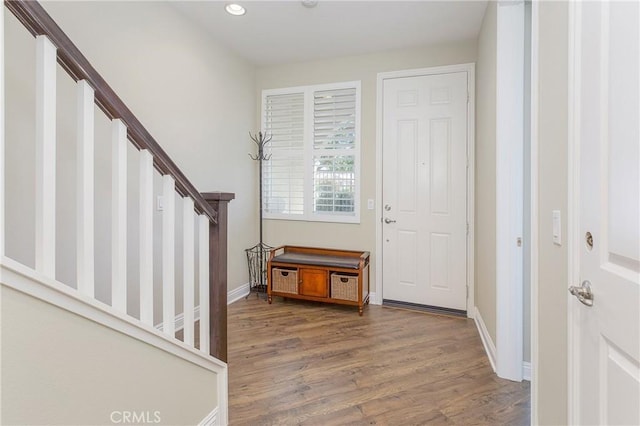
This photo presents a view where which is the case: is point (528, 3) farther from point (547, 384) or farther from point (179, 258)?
point (179, 258)

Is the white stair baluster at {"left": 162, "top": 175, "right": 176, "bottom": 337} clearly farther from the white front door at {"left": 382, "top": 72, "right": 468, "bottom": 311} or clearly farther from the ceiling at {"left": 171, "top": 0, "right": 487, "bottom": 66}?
the white front door at {"left": 382, "top": 72, "right": 468, "bottom": 311}

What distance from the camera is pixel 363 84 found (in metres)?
3.56

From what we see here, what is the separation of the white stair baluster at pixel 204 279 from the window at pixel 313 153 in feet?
7.46

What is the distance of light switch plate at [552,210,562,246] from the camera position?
3.89 feet

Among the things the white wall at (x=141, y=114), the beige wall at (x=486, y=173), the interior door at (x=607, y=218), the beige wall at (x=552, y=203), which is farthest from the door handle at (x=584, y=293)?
the white wall at (x=141, y=114)

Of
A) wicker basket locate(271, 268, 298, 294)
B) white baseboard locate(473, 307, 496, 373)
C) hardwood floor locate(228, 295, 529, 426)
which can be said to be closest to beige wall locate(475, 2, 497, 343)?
white baseboard locate(473, 307, 496, 373)

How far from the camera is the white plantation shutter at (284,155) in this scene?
3.86m

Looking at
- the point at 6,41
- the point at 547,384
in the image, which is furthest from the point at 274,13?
the point at 547,384

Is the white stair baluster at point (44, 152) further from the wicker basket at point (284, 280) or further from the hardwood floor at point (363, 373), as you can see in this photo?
the wicker basket at point (284, 280)

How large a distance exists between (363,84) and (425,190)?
1.33 m

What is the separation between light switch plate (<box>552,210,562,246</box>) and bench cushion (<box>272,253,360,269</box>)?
7.00ft

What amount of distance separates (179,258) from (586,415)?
2834 mm

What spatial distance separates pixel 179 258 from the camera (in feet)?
9.61

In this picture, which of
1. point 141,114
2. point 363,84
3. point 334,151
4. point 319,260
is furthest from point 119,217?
point 363,84
